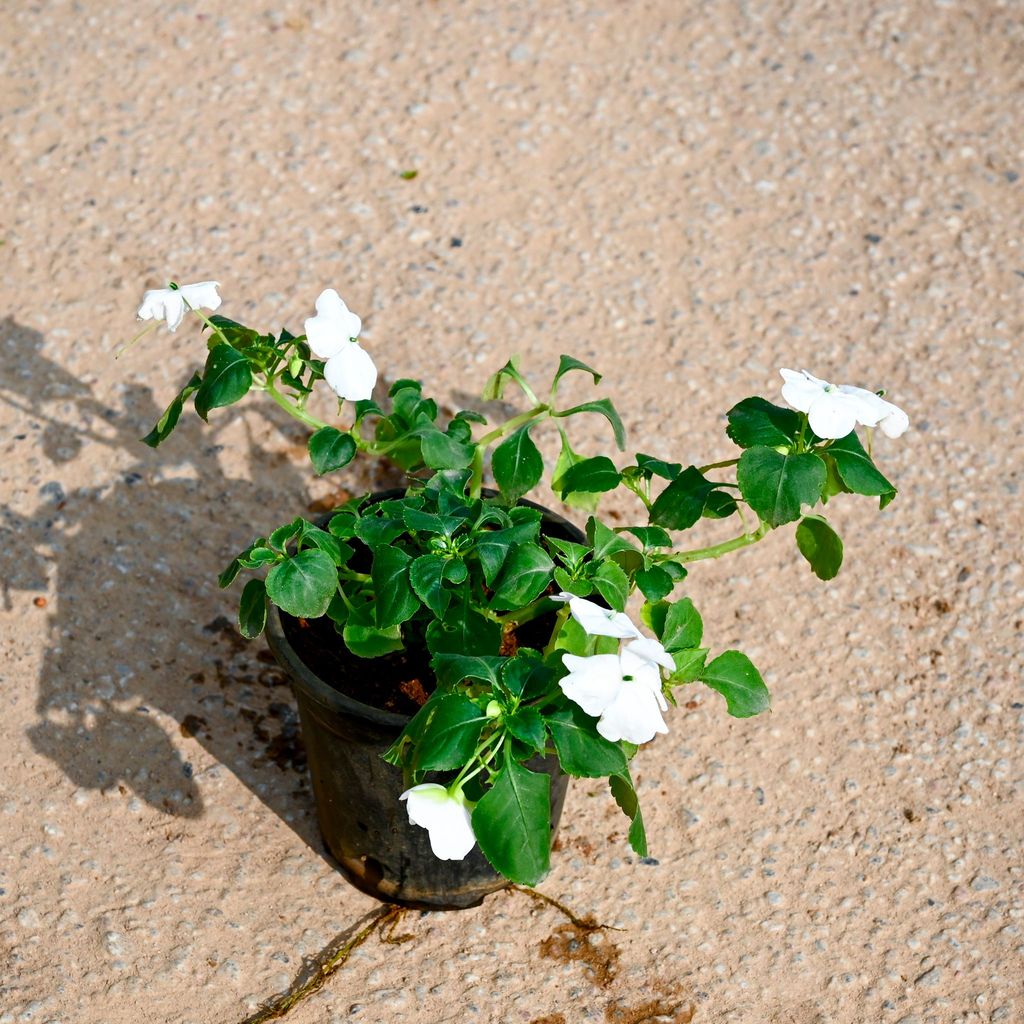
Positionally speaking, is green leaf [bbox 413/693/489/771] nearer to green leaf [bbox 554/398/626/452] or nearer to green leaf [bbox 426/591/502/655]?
green leaf [bbox 426/591/502/655]

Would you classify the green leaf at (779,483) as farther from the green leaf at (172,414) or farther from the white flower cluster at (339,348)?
the green leaf at (172,414)

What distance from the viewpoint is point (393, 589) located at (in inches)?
71.3

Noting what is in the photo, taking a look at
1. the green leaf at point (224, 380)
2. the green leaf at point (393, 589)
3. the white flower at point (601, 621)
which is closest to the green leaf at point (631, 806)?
the white flower at point (601, 621)

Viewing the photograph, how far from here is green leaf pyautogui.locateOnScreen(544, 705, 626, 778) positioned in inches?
63.5

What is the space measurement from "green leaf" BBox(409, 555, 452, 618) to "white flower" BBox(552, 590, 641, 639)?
0.23 metres

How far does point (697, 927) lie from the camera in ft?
7.61

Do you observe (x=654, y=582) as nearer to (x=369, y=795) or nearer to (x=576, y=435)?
(x=369, y=795)

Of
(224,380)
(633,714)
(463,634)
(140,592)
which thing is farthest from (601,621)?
(140,592)

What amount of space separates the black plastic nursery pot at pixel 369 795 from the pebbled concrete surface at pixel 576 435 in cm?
A: 8

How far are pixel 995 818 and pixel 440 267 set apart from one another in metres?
1.80

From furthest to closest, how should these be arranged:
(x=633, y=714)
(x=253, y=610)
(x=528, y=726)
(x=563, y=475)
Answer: (x=563, y=475) → (x=253, y=610) → (x=528, y=726) → (x=633, y=714)

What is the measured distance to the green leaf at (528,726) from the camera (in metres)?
1.61

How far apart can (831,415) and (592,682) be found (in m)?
0.46

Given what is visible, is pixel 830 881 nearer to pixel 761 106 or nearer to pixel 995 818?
pixel 995 818
